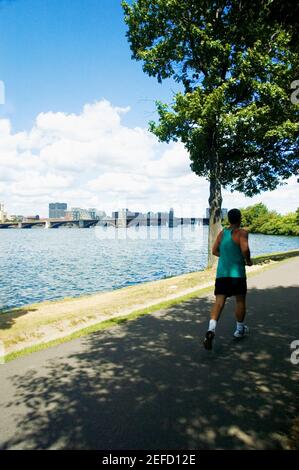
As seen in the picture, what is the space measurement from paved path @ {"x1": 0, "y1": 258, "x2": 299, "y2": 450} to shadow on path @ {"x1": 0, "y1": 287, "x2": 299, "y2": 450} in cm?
1

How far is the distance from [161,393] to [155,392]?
0.09 meters

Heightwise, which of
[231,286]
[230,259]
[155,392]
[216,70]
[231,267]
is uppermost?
[216,70]

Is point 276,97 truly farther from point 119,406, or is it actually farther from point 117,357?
point 119,406

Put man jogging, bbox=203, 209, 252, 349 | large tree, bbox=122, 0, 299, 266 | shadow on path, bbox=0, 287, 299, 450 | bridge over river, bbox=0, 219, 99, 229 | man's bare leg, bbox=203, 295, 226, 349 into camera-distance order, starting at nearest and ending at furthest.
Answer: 1. shadow on path, bbox=0, 287, 299, 450
2. man's bare leg, bbox=203, 295, 226, 349
3. man jogging, bbox=203, 209, 252, 349
4. large tree, bbox=122, 0, 299, 266
5. bridge over river, bbox=0, 219, 99, 229

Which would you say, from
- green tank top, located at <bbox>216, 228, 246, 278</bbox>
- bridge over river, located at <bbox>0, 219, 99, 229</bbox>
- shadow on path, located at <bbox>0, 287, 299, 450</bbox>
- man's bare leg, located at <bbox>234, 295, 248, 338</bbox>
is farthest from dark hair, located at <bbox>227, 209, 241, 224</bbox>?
bridge over river, located at <bbox>0, 219, 99, 229</bbox>

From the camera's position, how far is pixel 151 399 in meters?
4.55

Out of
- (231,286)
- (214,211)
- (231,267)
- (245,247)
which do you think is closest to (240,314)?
(231,286)

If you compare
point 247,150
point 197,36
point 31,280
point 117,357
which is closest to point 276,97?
point 247,150

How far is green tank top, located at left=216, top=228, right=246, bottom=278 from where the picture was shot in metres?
6.38

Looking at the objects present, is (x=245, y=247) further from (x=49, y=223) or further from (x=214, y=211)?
(x=49, y=223)

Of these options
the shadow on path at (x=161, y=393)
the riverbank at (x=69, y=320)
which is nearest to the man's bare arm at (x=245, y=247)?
the shadow on path at (x=161, y=393)

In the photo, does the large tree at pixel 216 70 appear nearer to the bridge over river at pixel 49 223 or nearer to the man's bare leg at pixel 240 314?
the man's bare leg at pixel 240 314

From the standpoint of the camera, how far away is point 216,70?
17.1 m

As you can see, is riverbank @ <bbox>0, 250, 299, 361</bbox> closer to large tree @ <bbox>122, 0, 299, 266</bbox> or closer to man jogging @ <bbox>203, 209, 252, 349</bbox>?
man jogging @ <bbox>203, 209, 252, 349</bbox>
